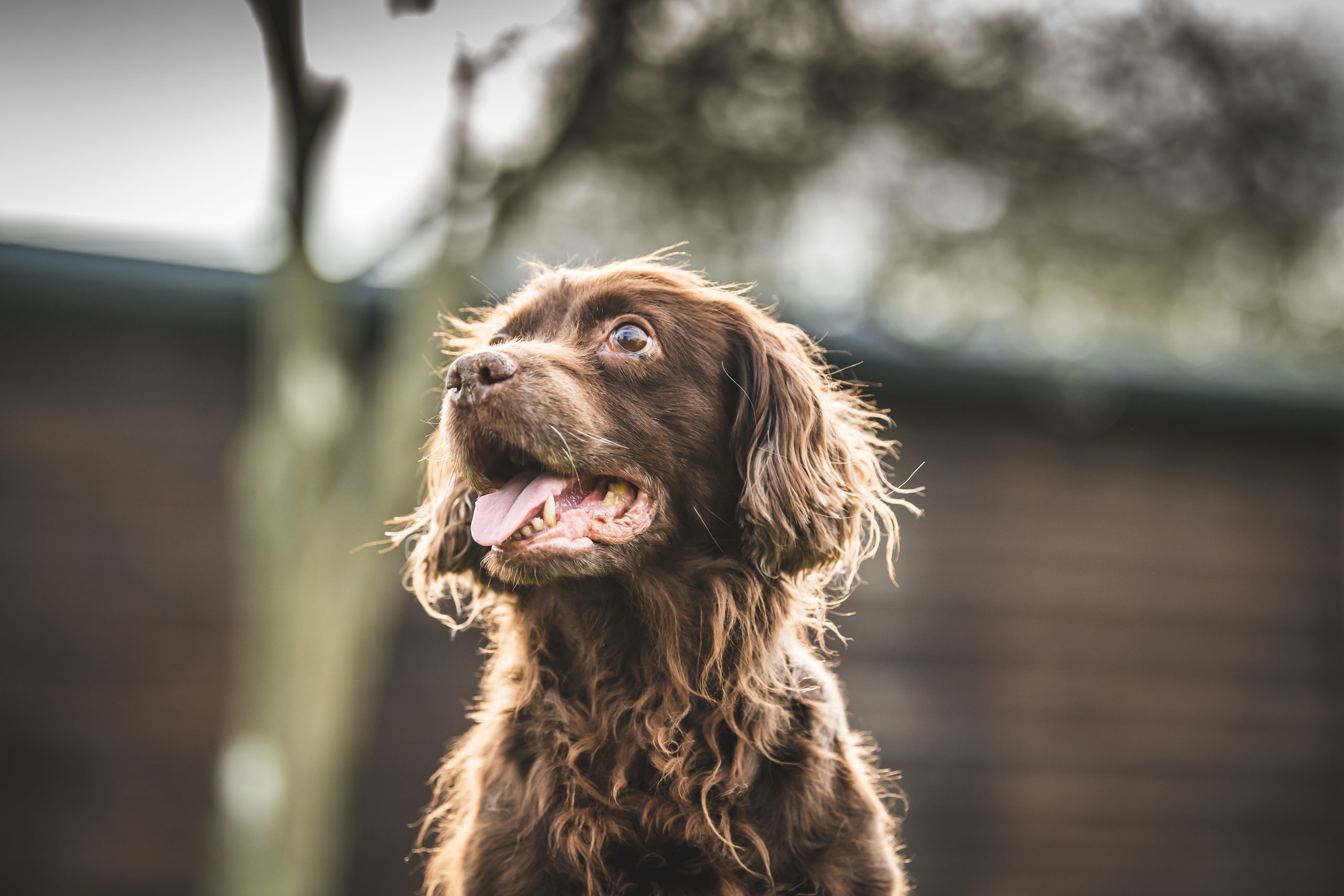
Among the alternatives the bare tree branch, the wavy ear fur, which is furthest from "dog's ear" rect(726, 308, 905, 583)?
the bare tree branch

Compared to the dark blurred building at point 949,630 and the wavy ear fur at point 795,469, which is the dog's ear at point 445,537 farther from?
the dark blurred building at point 949,630

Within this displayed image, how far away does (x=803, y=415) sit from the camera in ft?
7.89

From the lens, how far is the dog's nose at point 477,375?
80.7 inches

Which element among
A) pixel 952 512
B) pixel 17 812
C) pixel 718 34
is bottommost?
pixel 17 812

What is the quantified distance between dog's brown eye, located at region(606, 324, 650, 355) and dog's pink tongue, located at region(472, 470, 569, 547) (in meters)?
0.34

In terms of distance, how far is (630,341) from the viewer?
7.48 feet

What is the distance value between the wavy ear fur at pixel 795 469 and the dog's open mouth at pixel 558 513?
0.89 feet

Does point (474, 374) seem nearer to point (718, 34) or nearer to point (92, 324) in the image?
point (718, 34)

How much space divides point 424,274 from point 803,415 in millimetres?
2646

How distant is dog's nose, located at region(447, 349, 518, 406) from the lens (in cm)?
205

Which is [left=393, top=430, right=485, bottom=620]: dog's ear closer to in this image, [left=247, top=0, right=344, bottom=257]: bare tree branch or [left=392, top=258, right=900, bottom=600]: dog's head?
[left=392, top=258, right=900, bottom=600]: dog's head

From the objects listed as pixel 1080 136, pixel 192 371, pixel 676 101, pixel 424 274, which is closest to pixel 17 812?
pixel 192 371

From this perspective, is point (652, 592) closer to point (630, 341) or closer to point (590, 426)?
point (590, 426)


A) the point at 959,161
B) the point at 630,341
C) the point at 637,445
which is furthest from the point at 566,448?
the point at 959,161
